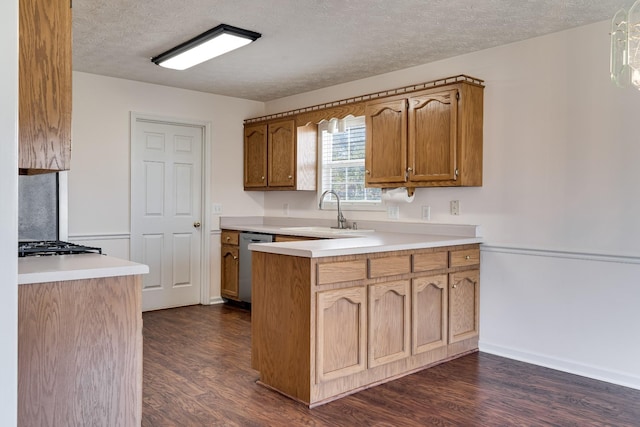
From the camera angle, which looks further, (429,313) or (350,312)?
(429,313)

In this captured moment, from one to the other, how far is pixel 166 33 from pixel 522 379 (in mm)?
3310

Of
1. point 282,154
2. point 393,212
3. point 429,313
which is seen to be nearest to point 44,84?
point 429,313

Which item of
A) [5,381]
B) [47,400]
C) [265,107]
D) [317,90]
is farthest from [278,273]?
[265,107]

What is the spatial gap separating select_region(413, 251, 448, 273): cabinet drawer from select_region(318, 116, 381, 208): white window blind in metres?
1.19

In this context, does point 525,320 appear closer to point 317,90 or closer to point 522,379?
point 522,379

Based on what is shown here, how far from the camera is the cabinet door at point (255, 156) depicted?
5391 mm

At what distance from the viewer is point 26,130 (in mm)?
1688

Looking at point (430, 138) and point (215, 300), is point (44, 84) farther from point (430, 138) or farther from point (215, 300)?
Result: point (215, 300)

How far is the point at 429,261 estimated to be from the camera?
3.38 m

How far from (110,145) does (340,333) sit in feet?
10.2

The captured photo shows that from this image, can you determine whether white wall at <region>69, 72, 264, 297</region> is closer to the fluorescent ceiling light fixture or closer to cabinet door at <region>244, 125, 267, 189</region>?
cabinet door at <region>244, 125, 267, 189</region>

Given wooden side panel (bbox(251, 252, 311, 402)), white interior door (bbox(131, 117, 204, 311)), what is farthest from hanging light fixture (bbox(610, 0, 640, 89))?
white interior door (bbox(131, 117, 204, 311))

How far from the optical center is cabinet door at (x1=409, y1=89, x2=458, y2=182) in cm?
362

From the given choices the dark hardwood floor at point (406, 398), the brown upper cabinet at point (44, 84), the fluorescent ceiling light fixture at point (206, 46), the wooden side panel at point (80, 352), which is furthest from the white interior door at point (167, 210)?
the brown upper cabinet at point (44, 84)
